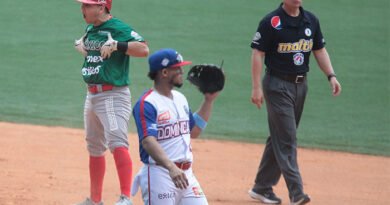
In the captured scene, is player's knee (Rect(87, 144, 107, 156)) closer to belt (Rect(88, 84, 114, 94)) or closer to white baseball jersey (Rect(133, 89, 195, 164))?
belt (Rect(88, 84, 114, 94))

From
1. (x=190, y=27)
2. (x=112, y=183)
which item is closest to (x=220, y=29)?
(x=190, y=27)

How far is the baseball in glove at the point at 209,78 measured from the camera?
554 centimetres

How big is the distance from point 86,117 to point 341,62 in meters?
8.33

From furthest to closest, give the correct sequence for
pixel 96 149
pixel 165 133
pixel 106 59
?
pixel 96 149 < pixel 106 59 < pixel 165 133

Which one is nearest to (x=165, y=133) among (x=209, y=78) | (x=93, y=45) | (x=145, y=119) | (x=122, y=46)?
(x=145, y=119)

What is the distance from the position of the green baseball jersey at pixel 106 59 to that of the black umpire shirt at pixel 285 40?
3.79 feet

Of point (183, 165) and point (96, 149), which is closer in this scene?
point (183, 165)

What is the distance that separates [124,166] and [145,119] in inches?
66.5

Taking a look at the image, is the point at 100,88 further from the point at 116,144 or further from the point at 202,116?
the point at 202,116

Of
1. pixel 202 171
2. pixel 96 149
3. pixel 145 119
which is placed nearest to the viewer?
pixel 145 119

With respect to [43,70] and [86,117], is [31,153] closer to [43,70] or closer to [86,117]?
[86,117]

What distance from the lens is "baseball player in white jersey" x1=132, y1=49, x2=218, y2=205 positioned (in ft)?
18.0

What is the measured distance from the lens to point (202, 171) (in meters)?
9.23

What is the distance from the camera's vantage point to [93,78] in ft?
23.2
